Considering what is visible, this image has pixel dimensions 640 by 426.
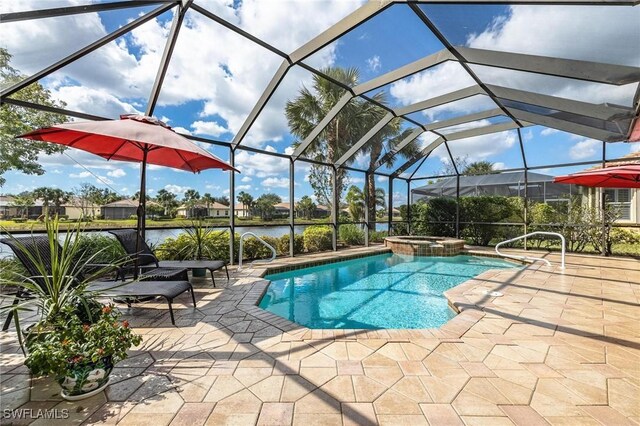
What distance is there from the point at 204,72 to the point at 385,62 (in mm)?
4237

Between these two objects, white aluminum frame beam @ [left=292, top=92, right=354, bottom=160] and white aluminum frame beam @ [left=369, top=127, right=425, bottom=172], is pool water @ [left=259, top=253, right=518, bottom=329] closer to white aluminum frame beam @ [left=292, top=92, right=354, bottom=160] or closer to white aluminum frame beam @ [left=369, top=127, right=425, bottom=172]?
white aluminum frame beam @ [left=292, top=92, right=354, bottom=160]

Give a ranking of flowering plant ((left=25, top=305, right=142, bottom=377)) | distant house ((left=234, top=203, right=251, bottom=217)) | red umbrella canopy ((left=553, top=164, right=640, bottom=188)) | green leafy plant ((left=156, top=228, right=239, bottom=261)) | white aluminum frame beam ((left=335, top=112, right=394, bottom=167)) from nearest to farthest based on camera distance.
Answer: flowering plant ((left=25, top=305, right=142, bottom=377)), red umbrella canopy ((left=553, top=164, right=640, bottom=188)), green leafy plant ((left=156, top=228, right=239, bottom=261)), distant house ((left=234, top=203, right=251, bottom=217)), white aluminum frame beam ((left=335, top=112, right=394, bottom=167))

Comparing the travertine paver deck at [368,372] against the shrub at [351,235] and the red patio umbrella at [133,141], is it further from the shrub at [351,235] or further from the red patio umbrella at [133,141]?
→ the shrub at [351,235]

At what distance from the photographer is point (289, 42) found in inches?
214

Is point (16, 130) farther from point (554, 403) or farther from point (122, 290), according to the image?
point (554, 403)

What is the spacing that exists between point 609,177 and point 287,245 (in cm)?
850

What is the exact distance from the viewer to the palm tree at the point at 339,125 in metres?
10.2

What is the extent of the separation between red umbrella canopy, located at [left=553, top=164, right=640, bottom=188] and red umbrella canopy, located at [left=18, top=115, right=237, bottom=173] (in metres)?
7.49

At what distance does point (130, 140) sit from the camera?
115 inches

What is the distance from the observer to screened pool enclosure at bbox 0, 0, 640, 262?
12.2ft

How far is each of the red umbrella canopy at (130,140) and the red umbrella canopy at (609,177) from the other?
295 inches

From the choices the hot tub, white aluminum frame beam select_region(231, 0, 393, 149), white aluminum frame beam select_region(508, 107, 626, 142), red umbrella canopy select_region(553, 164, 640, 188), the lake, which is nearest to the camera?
white aluminum frame beam select_region(231, 0, 393, 149)

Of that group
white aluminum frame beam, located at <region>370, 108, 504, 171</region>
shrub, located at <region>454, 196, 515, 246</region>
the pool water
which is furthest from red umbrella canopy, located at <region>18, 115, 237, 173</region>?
shrub, located at <region>454, 196, 515, 246</region>

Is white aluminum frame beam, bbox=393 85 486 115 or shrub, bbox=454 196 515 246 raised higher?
white aluminum frame beam, bbox=393 85 486 115
